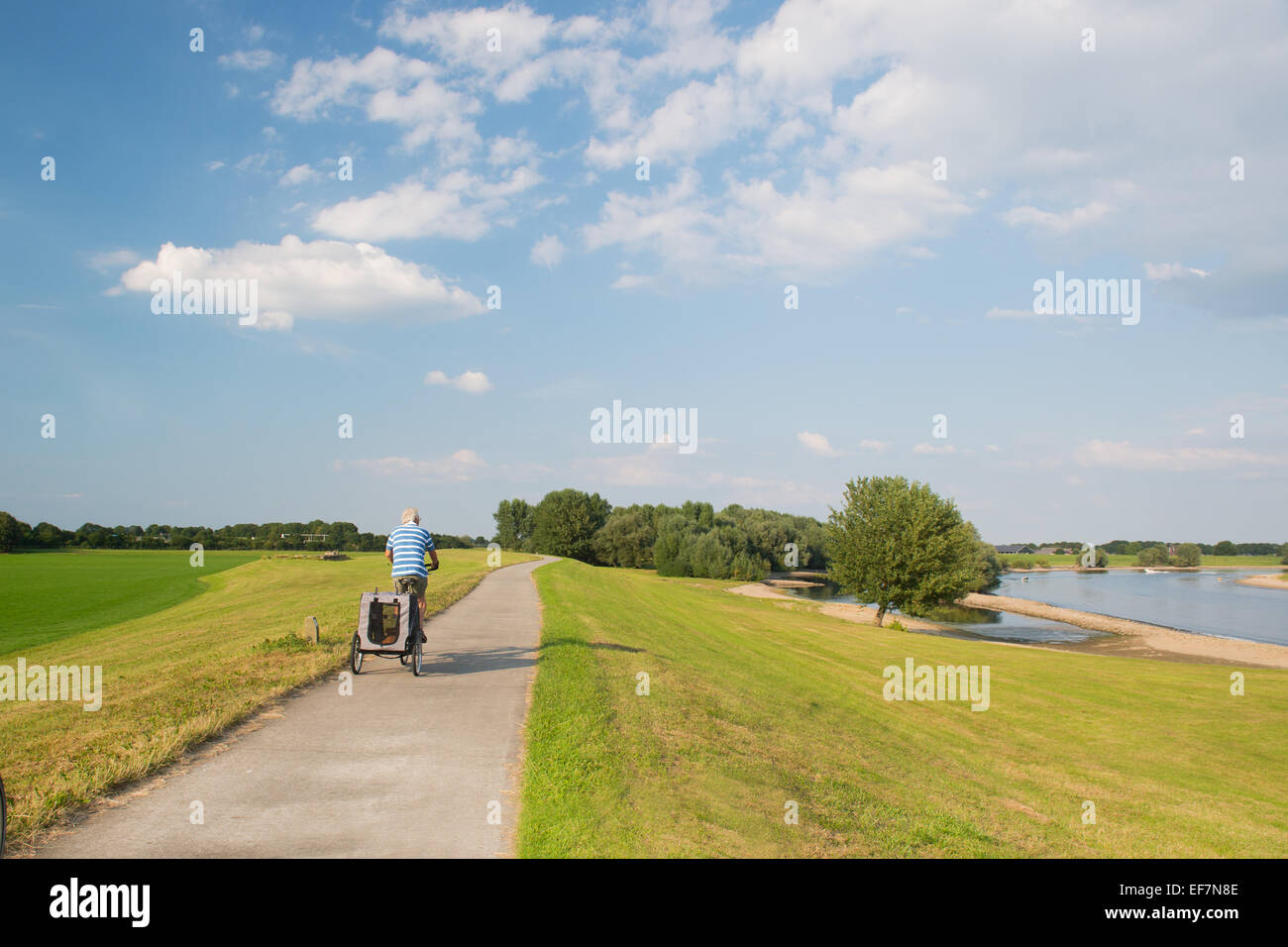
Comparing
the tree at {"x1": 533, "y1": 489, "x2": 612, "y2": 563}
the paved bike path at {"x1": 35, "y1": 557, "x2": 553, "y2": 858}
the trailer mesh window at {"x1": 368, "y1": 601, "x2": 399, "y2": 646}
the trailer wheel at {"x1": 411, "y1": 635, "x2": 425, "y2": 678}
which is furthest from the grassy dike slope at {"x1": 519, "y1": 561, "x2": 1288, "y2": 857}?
the tree at {"x1": 533, "y1": 489, "x2": 612, "y2": 563}

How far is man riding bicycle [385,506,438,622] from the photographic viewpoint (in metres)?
11.8

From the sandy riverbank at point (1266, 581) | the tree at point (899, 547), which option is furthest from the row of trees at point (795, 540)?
the sandy riverbank at point (1266, 581)

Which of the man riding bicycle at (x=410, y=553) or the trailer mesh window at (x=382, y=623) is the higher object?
the man riding bicycle at (x=410, y=553)

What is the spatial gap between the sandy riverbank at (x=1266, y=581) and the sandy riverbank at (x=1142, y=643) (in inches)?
2571

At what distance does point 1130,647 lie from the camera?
40.2 m

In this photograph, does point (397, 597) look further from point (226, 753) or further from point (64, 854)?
point (64, 854)

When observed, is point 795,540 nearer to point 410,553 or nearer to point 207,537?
point 207,537

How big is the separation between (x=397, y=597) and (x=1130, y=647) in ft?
144

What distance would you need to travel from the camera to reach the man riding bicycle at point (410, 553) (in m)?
11.8

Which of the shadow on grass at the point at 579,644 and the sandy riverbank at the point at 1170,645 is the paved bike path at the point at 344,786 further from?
the sandy riverbank at the point at 1170,645

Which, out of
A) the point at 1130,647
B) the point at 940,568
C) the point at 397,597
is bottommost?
the point at 1130,647

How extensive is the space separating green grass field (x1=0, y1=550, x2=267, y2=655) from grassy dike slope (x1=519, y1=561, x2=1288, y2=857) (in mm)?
21695
